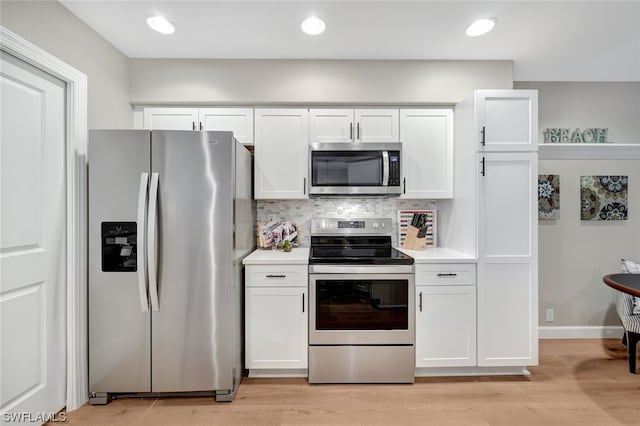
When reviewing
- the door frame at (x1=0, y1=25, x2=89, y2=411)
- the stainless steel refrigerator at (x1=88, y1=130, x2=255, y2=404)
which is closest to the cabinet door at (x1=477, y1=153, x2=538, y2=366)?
the stainless steel refrigerator at (x1=88, y1=130, x2=255, y2=404)

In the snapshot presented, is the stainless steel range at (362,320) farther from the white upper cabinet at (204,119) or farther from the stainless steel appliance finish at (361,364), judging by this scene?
the white upper cabinet at (204,119)

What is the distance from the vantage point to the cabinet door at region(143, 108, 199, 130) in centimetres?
271

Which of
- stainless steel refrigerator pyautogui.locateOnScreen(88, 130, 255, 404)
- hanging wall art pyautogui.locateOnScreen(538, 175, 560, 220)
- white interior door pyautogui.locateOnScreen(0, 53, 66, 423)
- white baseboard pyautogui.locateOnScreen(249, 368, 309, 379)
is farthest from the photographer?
hanging wall art pyautogui.locateOnScreen(538, 175, 560, 220)

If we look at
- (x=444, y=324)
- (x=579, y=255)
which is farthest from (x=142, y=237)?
(x=579, y=255)

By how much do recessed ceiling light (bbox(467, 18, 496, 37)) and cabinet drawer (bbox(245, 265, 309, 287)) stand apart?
2.08 meters

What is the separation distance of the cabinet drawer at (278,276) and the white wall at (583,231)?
2.46 meters

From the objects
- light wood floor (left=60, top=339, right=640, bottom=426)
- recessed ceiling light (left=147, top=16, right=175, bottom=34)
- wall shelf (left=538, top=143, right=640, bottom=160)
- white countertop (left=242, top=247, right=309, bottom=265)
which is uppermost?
recessed ceiling light (left=147, top=16, right=175, bottom=34)

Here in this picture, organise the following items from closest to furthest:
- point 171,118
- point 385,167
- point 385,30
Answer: point 385,30 < point 385,167 < point 171,118

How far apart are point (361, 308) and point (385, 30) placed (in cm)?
203

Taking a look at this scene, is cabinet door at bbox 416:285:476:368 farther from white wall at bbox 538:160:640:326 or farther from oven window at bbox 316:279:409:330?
white wall at bbox 538:160:640:326

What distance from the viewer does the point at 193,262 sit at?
207cm

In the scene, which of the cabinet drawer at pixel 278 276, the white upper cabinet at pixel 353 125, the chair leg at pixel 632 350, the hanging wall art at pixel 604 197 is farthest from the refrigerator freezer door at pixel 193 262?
the hanging wall art at pixel 604 197

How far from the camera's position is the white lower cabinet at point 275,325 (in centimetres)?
236

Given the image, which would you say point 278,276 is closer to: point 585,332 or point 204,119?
point 204,119
